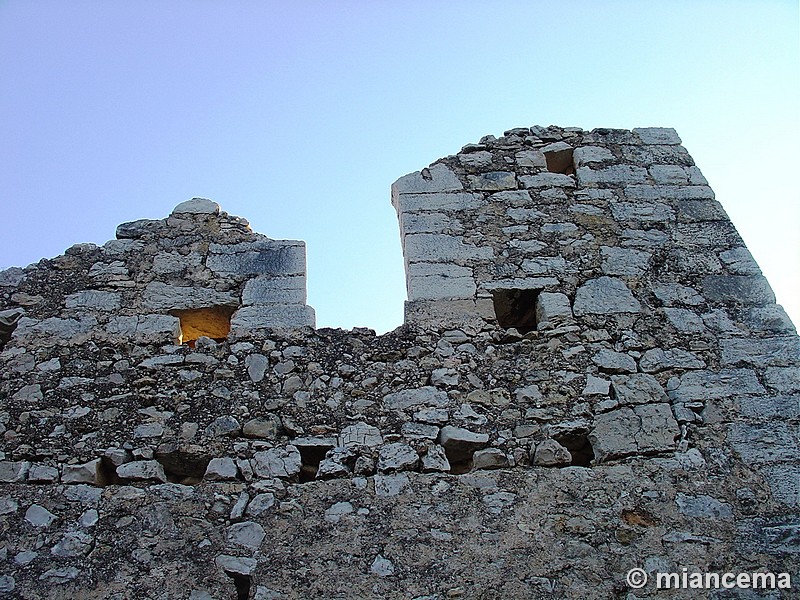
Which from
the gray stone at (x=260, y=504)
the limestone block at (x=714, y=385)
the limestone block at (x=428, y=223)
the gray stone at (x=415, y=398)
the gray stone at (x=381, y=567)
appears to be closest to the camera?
the gray stone at (x=381, y=567)

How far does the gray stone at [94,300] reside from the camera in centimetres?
426

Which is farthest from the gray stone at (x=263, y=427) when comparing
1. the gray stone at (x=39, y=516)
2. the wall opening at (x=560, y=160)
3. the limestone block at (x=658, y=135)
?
the limestone block at (x=658, y=135)

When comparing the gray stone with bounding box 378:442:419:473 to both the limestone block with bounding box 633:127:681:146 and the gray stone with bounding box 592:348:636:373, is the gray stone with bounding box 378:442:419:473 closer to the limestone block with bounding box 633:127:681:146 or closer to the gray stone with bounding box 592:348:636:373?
the gray stone with bounding box 592:348:636:373

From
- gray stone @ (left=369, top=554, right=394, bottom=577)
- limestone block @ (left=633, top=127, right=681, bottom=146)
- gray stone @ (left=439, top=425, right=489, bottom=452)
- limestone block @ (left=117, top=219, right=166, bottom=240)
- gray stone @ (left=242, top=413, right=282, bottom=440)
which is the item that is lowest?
gray stone @ (left=369, top=554, right=394, bottom=577)

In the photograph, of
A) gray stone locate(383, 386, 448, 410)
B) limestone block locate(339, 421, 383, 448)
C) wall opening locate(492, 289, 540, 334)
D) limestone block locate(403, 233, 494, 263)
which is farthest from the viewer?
limestone block locate(403, 233, 494, 263)

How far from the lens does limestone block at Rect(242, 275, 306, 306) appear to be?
4.29 metres

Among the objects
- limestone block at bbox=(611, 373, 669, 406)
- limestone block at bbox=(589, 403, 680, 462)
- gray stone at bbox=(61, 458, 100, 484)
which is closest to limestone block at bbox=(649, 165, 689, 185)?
limestone block at bbox=(611, 373, 669, 406)

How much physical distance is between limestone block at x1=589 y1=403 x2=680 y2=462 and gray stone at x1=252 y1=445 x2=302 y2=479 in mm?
1466

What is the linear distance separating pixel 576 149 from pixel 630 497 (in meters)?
2.71

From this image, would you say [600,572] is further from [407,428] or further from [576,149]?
[576,149]

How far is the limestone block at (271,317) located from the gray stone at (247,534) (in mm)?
1157

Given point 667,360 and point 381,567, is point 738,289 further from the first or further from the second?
point 381,567

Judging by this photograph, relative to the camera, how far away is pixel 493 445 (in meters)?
3.60

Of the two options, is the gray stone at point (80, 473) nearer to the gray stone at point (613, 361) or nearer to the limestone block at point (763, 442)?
the gray stone at point (613, 361)
